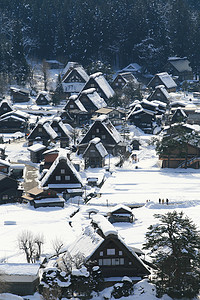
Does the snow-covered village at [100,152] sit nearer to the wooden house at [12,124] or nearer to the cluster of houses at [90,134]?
the cluster of houses at [90,134]

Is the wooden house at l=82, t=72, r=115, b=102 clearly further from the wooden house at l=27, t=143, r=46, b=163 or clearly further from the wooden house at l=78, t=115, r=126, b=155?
the wooden house at l=27, t=143, r=46, b=163

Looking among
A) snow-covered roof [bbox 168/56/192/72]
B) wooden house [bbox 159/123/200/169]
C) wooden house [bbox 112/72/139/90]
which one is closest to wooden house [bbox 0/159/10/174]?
wooden house [bbox 159/123/200/169]

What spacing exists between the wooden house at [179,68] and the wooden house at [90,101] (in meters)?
20.5

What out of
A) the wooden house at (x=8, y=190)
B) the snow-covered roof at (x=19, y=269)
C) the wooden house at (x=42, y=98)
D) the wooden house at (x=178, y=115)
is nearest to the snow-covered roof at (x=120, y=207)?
the wooden house at (x=8, y=190)

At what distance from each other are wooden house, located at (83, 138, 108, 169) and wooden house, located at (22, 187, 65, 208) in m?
11.0

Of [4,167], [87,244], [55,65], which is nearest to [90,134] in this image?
[4,167]

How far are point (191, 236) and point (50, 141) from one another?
1423 inches

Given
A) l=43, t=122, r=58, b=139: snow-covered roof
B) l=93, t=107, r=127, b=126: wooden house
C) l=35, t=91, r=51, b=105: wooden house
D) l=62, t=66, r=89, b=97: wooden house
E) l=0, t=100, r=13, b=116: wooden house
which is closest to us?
l=43, t=122, r=58, b=139: snow-covered roof

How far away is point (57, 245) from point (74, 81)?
2185 inches

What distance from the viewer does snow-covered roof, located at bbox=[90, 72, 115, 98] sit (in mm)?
80812

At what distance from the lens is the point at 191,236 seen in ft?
93.4

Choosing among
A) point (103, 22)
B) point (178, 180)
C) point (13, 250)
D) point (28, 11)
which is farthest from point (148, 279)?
point (28, 11)

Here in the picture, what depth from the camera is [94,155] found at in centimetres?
5478

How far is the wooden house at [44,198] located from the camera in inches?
1710
